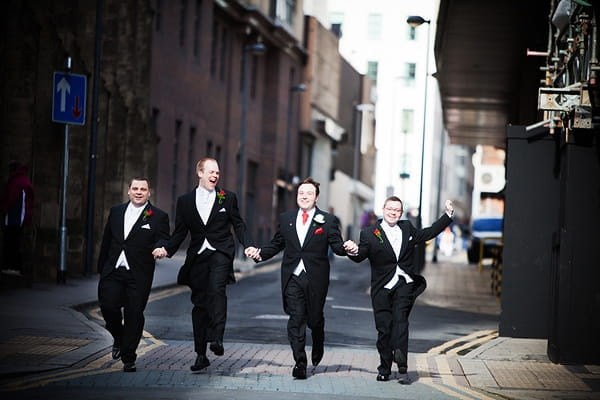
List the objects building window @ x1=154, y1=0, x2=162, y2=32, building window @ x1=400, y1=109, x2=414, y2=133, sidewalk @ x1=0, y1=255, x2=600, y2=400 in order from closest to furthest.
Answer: sidewalk @ x1=0, y1=255, x2=600, y2=400
building window @ x1=154, y1=0, x2=162, y2=32
building window @ x1=400, y1=109, x2=414, y2=133

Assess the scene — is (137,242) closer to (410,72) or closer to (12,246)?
(12,246)

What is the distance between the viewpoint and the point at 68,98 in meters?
22.1

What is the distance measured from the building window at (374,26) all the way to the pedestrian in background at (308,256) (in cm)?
9830

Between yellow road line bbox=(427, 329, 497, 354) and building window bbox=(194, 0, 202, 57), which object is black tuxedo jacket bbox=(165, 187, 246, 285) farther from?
building window bbox=(194, 0, 202, 57)

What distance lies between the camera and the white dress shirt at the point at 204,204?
461 inches

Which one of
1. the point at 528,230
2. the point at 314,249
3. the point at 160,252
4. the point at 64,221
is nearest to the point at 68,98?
the point at 64,221

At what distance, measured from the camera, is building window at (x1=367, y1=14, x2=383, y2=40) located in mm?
109000

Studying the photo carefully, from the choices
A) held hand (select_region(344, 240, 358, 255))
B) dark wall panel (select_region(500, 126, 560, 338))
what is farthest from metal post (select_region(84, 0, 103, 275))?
held hand (select_region(344, 240, 358, 255))

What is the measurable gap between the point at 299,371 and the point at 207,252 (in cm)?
131

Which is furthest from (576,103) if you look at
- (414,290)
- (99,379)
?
(99,379)

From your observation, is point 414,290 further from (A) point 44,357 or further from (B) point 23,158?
(B) point 23,158

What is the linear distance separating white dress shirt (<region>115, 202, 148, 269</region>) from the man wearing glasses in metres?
1.87

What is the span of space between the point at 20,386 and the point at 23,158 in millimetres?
12151

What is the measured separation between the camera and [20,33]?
21.8 m
